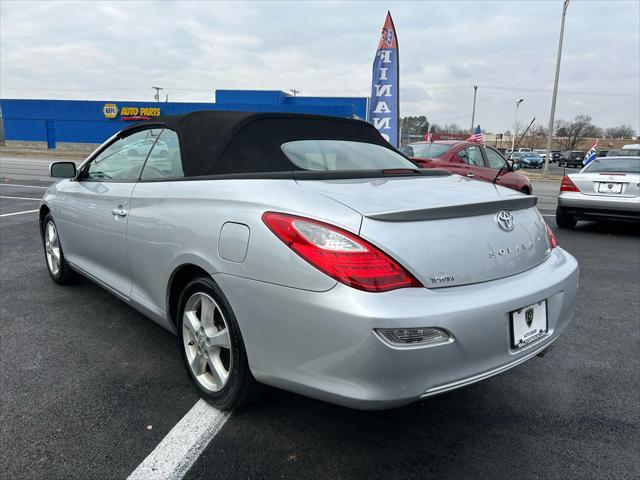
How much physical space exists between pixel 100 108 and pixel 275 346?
50.9m

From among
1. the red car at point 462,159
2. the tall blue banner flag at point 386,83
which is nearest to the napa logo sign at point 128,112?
the tall blue banner flag at point 386,83

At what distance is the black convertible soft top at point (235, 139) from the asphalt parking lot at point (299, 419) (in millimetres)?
1244

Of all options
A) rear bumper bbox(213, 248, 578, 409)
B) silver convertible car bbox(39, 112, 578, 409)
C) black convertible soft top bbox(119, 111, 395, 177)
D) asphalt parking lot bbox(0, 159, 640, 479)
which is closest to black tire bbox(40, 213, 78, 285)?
asphalt parking lot bbox(0, 159, 640, 479)

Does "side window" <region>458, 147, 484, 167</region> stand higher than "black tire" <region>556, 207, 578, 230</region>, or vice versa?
"side window" <region>458, 147, 484, 167</region>

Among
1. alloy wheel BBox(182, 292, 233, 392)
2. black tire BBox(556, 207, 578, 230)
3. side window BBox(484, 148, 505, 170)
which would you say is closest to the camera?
alloy wheel BBox(182, 292, 233, 392)

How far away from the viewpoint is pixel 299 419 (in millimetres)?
2438

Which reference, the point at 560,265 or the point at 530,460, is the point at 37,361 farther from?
the point at 560,265

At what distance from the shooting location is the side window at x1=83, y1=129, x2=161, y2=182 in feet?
10.7

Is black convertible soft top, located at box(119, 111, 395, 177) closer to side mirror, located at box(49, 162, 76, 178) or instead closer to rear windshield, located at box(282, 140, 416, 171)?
rear windshield, located at box(282, 140, 416, 171)

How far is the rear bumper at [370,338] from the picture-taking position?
69.9 inches

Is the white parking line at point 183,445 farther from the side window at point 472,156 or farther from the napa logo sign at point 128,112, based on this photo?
the napa logo sign at point 128,112

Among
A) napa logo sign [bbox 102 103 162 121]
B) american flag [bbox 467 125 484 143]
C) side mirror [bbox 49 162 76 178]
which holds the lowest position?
side mirror [bbox 49 162 76 178]

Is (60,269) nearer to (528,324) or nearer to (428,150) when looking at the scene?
(528,324)

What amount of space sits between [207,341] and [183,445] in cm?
49
